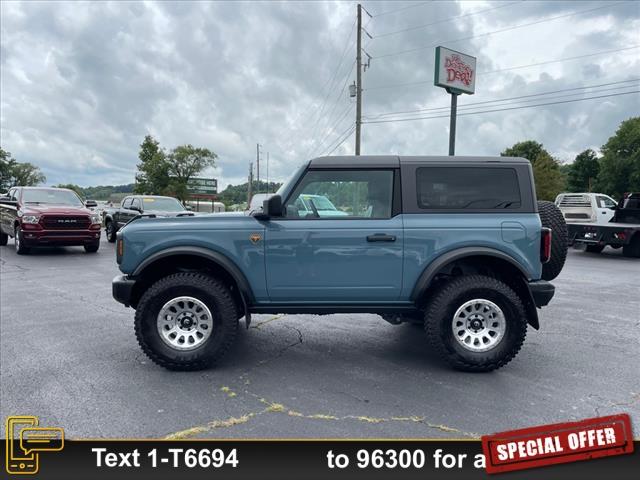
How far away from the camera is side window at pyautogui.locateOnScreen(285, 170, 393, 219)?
400cm

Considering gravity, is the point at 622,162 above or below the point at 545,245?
above

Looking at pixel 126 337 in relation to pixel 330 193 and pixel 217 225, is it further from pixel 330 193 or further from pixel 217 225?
pixel 330 193

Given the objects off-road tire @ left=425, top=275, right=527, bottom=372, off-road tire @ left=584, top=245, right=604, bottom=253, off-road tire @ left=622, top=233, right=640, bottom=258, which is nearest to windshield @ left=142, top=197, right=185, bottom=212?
off-road tire @ left=425, top=275, right=527, bottom=372

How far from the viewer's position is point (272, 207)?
388 centimetres

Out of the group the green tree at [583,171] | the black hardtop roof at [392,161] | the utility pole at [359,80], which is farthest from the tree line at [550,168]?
the black hardtop roof at [392,161]

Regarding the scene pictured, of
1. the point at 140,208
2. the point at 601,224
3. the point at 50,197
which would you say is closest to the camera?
the point at 50,197

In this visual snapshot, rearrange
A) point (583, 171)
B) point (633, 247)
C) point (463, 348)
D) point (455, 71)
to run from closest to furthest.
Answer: point (463, 348) < point (633, 247) < point (455, 71) < point (583, 171)

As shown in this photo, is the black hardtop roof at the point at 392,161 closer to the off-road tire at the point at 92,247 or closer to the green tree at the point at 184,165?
the off-road tire at the point at 92,247

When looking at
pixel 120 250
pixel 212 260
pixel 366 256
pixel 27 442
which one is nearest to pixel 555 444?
pixel 366 256

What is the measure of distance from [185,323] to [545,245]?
3.35 m

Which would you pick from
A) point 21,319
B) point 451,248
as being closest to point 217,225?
point 451,248

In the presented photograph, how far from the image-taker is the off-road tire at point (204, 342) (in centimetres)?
382

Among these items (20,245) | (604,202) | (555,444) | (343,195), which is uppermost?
(604,202)

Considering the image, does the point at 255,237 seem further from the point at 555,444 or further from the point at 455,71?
the point at 455,71
